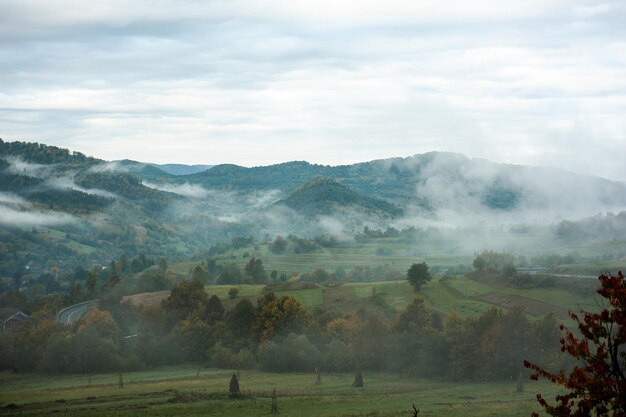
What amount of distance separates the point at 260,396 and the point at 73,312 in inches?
3836

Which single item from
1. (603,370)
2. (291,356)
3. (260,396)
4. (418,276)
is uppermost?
(603,370)

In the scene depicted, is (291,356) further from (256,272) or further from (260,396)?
(256,272)

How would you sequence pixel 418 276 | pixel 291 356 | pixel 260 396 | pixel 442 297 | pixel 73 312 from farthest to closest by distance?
pixel 73 312 < pixel 418 276 < pixel 442 297 < pixel 291 356 < pixel 260 396

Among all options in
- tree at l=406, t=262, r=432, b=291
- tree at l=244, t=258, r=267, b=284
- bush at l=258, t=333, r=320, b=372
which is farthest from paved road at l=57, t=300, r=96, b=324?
tree at l=406, t=262, r=432, b=291

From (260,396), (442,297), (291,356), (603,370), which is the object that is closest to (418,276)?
(442,297)

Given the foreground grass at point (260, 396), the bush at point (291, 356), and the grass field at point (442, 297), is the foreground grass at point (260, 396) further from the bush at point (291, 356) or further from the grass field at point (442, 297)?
the grass field at point (442, 297)

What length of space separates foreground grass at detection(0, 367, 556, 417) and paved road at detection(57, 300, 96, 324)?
53190 millimetres

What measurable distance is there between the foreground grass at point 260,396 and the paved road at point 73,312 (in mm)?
53190

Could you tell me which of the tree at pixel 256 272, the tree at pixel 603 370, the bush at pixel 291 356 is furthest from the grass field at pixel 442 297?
the tree at pixel 603 370

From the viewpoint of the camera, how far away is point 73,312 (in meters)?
142

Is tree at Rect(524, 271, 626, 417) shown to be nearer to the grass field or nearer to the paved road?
the grass field

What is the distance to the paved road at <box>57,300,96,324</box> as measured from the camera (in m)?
130

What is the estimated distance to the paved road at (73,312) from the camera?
130 metres

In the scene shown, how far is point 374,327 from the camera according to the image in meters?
85.9
